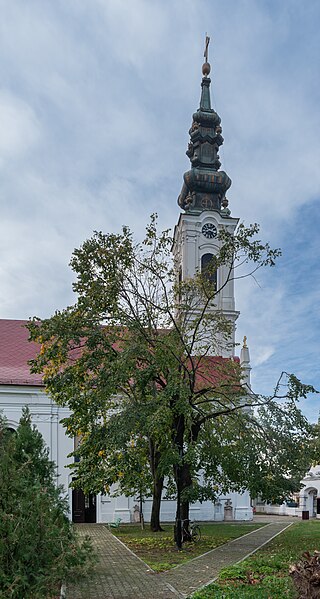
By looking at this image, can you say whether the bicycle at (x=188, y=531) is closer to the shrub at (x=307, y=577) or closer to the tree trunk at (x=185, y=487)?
the tree trunk at (x=185, y=487)

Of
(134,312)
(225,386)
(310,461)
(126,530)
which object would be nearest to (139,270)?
(134,312)

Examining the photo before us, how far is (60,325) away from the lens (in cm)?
1817

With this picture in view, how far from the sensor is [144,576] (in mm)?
12656

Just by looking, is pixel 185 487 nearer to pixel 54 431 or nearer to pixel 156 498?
pixel 156 498

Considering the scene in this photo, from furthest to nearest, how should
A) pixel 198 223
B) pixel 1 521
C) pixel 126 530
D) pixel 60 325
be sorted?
pixel 198 223, pixel 126 530, pixel 60 325, pixel 1 521

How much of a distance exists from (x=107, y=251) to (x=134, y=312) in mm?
2238

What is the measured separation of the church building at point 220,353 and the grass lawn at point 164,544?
13.9ft

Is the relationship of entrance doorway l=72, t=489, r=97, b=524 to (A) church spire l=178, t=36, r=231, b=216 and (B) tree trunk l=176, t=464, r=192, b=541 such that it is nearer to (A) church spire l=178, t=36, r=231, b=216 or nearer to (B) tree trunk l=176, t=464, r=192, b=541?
(B) tree trunk l=176, t=464, r=192, b=541

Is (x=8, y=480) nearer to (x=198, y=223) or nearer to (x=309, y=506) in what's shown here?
(x=198, y=223)

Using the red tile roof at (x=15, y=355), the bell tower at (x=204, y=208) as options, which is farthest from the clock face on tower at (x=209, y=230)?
the red tile roof at (x=15, y=355)

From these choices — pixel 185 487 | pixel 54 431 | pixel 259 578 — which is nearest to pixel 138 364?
pixel 185 487

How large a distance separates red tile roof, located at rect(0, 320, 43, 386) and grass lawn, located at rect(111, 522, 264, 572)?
30.2 ft

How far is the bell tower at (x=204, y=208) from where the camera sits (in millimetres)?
37375

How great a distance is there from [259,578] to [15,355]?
76.1ft
